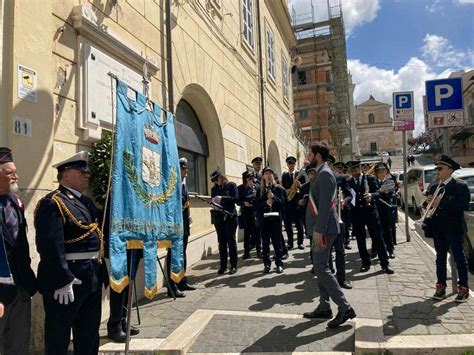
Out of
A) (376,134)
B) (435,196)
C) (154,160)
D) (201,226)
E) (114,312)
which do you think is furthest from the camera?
(376,134)

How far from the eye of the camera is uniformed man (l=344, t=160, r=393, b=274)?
6.36 metres

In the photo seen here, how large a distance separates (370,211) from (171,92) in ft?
13.6

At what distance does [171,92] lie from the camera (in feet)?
23.2

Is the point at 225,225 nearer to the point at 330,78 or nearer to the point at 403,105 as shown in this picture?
the point at 403,105

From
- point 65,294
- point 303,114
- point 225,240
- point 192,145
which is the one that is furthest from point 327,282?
point 303,114

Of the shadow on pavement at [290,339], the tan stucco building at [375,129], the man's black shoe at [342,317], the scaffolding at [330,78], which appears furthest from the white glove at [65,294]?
the tan stucco building at [375,129]

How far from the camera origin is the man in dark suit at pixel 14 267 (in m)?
2.89

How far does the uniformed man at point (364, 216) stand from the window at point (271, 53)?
32.4ft

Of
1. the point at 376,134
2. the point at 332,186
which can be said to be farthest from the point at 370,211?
the point at 376,134

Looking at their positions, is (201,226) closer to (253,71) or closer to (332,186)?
(332,186)

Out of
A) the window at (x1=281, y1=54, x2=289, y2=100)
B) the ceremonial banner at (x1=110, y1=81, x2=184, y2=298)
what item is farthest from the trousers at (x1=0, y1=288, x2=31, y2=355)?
the window at (x1=281, y1=54, x2=289, y2=100)

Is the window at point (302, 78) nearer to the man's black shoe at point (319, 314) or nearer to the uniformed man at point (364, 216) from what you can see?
the uniformed man at point (364, 216)

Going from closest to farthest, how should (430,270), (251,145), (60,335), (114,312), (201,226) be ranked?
(60,335) → (114,312) → (430,270) → (201,226) → (251,145)

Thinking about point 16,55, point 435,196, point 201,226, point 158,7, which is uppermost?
point 158,7
